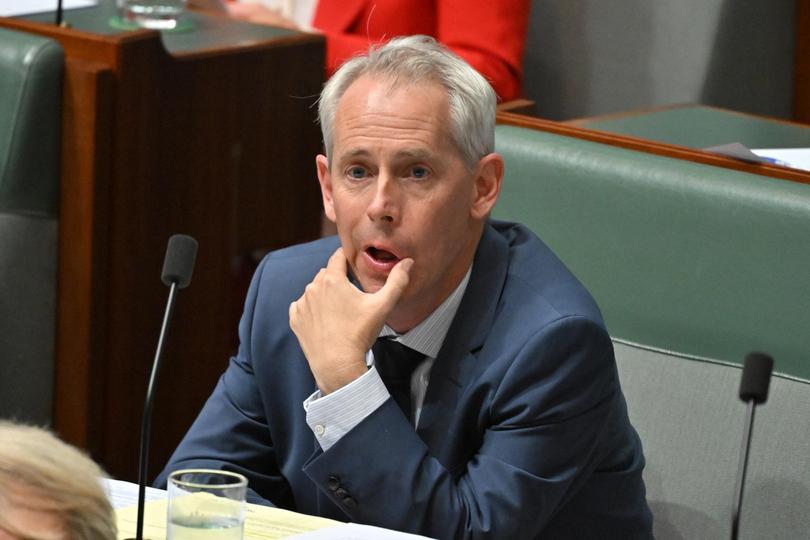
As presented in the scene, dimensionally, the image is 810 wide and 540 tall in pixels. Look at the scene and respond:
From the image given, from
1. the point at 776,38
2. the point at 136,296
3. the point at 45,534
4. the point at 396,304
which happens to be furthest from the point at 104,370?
the point at 776,38

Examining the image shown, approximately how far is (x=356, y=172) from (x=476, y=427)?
372 mm

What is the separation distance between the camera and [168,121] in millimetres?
3018

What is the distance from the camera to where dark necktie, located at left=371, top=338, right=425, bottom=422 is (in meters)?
1.94

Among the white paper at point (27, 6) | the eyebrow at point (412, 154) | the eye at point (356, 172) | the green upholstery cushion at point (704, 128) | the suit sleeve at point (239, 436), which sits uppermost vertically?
the eyebrow at point (412, 154)

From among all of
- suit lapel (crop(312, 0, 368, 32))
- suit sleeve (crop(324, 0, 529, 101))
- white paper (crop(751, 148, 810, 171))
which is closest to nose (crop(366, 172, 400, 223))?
white paper (crop(751, 148, 810, 171))

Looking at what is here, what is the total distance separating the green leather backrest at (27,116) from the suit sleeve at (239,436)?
0.92 metres

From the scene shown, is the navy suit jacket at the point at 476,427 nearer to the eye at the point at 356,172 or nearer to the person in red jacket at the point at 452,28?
the eye at the point at 356,172

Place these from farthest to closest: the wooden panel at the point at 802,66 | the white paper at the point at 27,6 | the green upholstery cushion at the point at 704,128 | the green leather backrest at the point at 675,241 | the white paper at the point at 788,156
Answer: the wooden panel at the point at 802,66
the white paper at the point at 27,6
the green upholstery cushion at the point at 704,128
the white paper at the point at 788,156
the green leather backrest at the point at 675,241

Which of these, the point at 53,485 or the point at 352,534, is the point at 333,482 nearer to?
the point at 352,534

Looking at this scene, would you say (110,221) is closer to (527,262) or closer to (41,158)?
(41,158)

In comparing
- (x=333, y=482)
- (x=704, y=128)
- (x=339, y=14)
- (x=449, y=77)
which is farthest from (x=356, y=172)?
(x=339, y=14)

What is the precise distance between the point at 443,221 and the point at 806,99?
102 inches

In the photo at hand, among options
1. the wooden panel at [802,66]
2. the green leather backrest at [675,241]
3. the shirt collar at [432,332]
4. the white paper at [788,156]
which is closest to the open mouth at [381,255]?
the shirt collar at [432,332]

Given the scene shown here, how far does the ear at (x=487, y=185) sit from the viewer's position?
1.97 meters
